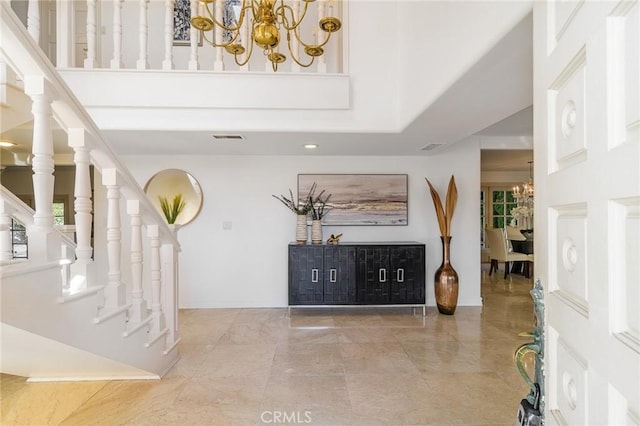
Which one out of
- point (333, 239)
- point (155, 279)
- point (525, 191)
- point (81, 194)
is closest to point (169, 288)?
point (155, 279)

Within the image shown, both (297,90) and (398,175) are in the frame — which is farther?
(398,175)

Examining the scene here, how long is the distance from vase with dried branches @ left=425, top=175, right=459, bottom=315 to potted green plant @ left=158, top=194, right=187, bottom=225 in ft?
10.5

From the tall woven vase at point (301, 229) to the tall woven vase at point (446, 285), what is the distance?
173 centimetres

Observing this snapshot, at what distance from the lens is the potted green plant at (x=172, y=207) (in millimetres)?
4254

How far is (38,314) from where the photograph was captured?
1362 mm

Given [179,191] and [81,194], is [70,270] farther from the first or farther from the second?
[179,191]

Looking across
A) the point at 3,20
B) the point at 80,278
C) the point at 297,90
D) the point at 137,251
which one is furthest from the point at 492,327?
the point at 3,20

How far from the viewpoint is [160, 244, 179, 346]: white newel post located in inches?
111

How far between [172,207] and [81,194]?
2.88m

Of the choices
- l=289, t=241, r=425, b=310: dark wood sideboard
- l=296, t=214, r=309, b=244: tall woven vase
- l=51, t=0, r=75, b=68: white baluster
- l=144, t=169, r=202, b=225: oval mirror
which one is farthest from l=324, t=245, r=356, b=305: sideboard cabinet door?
l=51, t=0, r=75, b=68: white baluster

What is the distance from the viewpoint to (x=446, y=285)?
13.9 ft

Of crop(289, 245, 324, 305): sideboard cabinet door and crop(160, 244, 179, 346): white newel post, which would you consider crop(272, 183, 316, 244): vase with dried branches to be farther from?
crop(160, 244, 179, 346): white newel post

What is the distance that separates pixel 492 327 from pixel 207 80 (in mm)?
3872

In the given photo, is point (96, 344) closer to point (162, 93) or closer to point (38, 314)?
point (38, 314)
